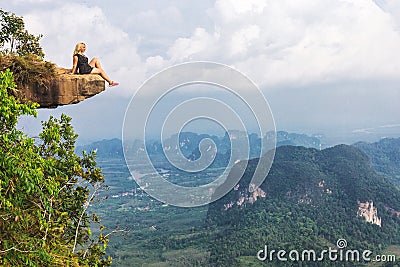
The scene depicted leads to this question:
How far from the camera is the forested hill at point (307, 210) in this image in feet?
154

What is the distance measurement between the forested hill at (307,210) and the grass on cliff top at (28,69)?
3676 cm

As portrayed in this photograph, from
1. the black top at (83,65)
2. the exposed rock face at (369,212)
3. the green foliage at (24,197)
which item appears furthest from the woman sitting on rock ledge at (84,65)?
the exposed rock face at (369,212)

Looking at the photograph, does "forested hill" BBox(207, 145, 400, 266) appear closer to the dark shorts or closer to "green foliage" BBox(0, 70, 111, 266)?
the dark shorts

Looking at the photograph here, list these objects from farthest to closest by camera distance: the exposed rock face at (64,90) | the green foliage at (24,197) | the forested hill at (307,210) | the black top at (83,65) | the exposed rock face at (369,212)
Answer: the exposed rock face at (369,212)
the forested hill at (307,210)
the black top at (83,65)
the exposed rock face at (64,90)
the green foliage at (24,197)

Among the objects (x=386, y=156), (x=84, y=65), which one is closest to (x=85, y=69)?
(x=84, y=65)

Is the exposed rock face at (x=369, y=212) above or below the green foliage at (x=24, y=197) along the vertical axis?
below

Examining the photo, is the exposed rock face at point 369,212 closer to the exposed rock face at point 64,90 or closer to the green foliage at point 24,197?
the exposed rock face at point 64,90

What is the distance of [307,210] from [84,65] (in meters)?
54.6

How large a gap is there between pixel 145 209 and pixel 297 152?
28018 millimetres

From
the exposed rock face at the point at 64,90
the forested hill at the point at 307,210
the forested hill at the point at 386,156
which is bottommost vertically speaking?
the forested hill at the point at 307,210

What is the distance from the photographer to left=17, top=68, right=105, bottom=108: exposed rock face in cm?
539

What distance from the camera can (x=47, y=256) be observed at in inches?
160

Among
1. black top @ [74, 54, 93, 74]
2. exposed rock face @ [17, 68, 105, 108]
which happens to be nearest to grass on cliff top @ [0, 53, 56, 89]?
exposed rock face @ [17, 68, 105, 108]

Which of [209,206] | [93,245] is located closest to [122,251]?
[209,206]
